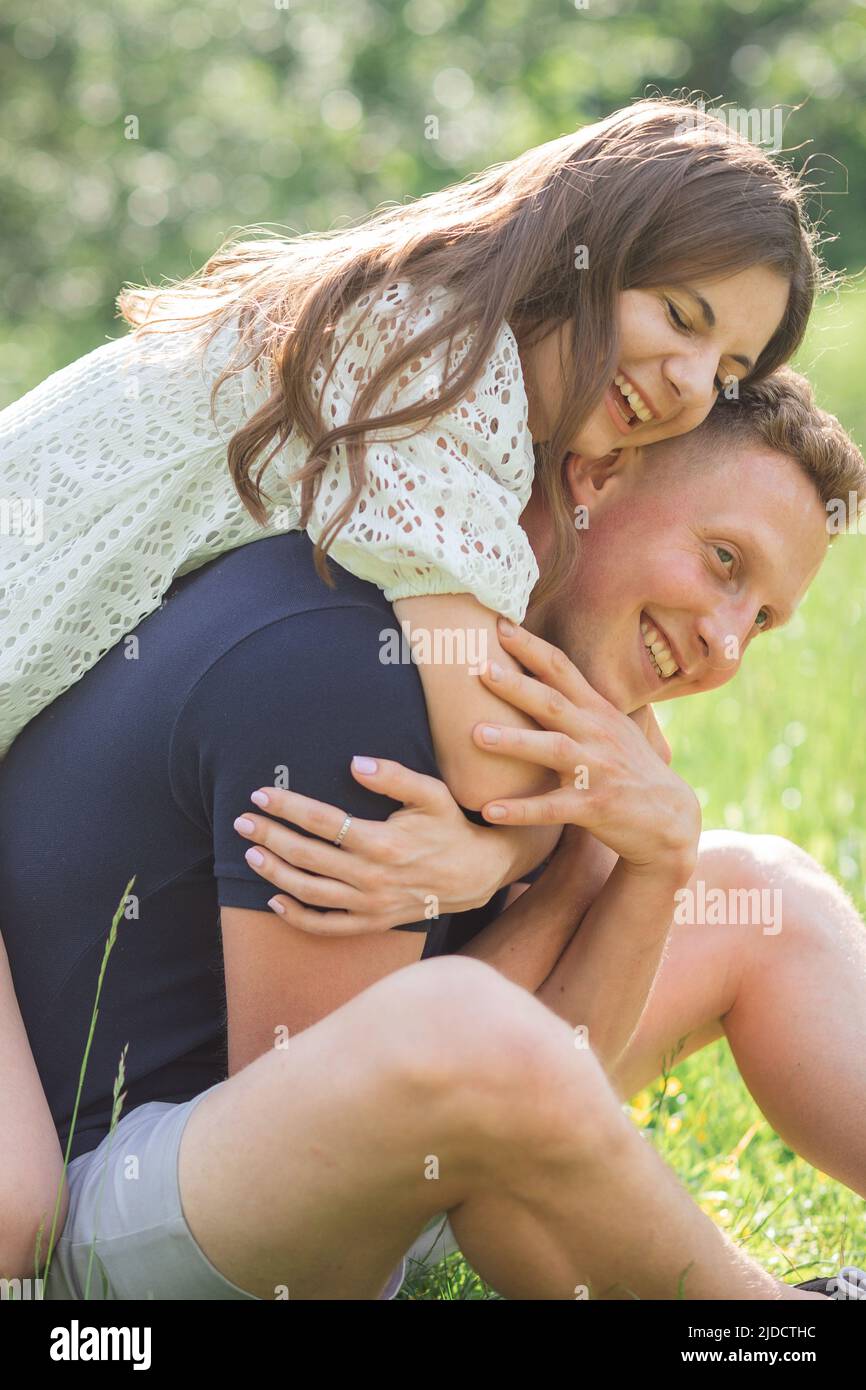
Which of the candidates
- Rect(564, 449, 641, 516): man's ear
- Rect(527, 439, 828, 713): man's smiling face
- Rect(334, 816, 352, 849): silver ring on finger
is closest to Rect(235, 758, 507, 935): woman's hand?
Rect(334, 816, 352, 849): silver ring on finger

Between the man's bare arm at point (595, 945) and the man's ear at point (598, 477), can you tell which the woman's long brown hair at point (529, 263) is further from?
the man's bare arm at point (595, 945)

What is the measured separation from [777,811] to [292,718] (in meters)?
3.00

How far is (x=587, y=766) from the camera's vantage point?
225 cm

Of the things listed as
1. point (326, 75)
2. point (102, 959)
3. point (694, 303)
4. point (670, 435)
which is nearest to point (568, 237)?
point (694, 303)

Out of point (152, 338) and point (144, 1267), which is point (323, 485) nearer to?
point (152, 338)

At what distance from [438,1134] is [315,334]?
1.04 meters

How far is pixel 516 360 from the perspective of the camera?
A: 2145 millimetres

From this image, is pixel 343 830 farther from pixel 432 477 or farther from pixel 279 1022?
pixel 432 477

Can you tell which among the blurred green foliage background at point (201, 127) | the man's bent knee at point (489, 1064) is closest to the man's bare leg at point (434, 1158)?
the man's bent knee at point (489, 1064)

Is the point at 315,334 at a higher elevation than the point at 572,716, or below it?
higher

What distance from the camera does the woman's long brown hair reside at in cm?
207

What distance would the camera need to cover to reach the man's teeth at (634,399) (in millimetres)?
2330

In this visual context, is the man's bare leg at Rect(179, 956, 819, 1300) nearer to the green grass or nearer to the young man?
the young man

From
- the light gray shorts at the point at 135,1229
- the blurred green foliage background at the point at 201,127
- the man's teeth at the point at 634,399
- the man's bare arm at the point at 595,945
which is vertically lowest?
the light gray shorts at the point at 135,1229
